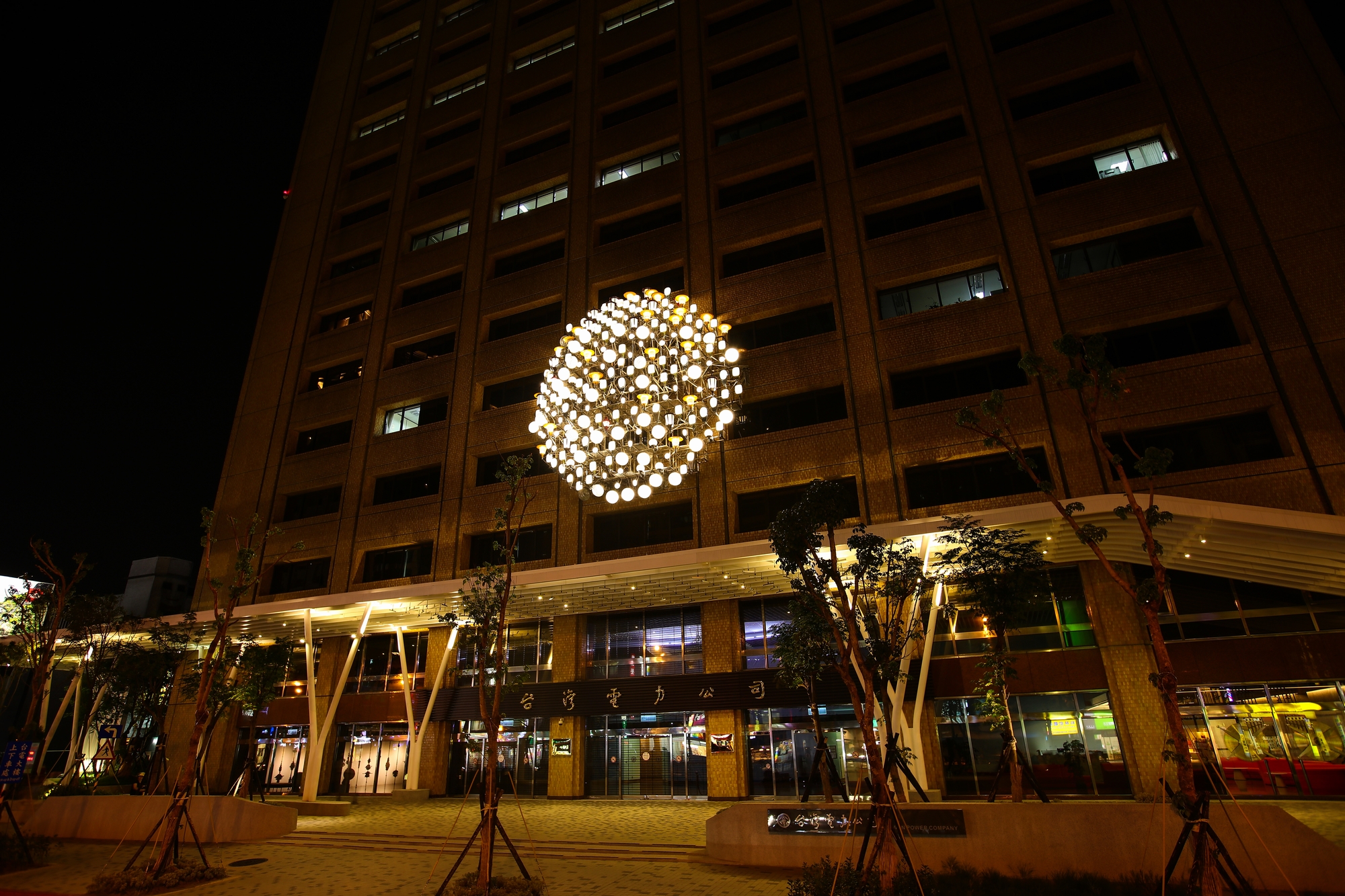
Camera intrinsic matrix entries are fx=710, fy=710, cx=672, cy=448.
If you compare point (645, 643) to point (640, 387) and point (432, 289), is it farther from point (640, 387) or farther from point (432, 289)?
point (432, 289)

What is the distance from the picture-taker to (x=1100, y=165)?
2241cm

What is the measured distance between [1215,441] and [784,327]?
40.8 feet

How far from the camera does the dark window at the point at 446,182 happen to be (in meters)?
34.3

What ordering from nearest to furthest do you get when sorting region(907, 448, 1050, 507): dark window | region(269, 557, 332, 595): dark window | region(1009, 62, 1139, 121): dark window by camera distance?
region(907, 448, 1050, 507): dark window, region(1009, 62, 1139, 121): dark window, region(269, 557, 332, 595): dark window

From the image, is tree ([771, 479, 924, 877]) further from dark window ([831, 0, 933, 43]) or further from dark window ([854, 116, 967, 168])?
dark window ([831, 0, 933, 43])

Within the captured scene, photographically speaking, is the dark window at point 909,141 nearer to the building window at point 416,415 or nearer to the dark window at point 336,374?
the building window at point 416,415

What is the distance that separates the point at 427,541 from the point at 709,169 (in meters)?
17.9

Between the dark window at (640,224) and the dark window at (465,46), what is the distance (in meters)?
15.9

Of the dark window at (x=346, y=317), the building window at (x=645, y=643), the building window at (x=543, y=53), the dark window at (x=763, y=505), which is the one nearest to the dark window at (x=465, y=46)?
the building window at (x=543, y=53)

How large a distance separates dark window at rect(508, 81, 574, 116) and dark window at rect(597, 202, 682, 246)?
27.6 ft

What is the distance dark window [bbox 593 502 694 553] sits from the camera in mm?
23172

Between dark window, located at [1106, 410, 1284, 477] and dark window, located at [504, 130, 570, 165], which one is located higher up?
dark window, located at [504, 130, 570, 165]

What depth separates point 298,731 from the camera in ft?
88.4

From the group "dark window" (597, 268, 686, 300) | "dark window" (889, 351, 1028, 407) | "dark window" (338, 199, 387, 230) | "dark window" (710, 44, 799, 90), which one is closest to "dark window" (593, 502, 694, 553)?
"dark window" (889, 351, 1028, 407)
